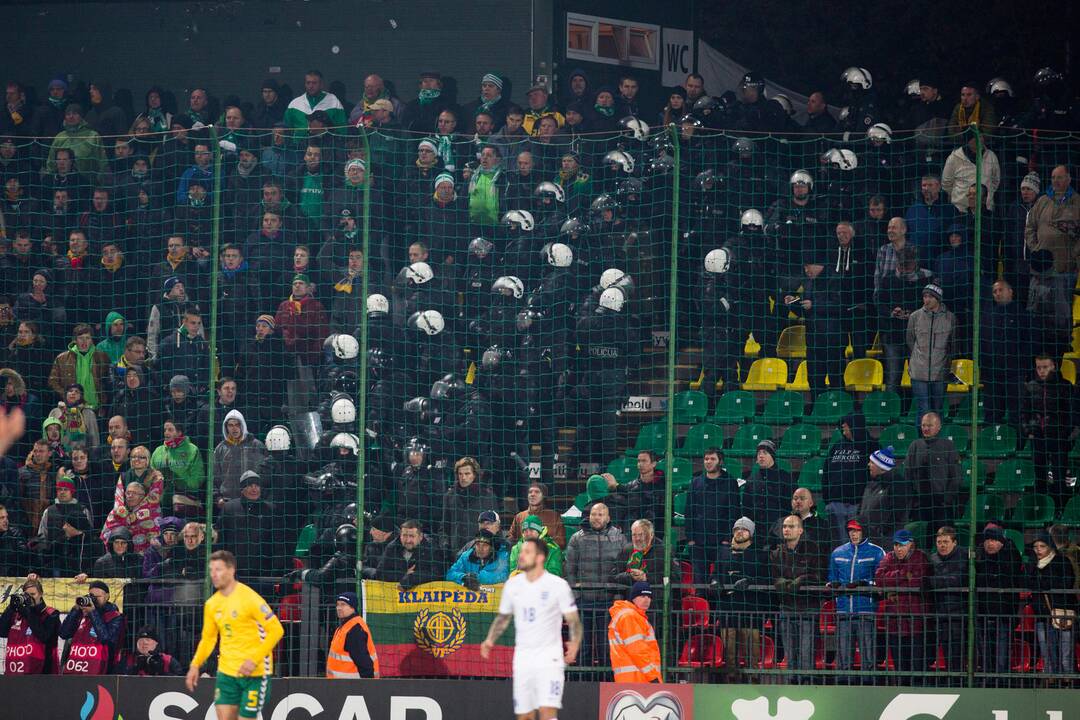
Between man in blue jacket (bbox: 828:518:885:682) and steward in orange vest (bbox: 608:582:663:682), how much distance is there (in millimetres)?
1645

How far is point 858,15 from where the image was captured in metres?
20.6

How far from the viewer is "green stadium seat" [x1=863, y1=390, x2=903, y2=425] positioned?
15.7 m

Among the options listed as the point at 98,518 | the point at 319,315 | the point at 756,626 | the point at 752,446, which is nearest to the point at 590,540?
the point at 756,626

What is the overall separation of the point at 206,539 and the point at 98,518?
2.25m

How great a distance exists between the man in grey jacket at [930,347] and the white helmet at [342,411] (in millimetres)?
5807

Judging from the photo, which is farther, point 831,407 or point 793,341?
point 793,341

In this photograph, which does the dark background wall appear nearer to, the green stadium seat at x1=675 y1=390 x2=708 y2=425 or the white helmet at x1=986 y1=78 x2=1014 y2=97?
the white helmet at x1=986 y1=78 x2=1014 y2=97

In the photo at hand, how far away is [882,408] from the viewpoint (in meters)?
15.7

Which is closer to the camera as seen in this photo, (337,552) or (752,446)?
(337,552)

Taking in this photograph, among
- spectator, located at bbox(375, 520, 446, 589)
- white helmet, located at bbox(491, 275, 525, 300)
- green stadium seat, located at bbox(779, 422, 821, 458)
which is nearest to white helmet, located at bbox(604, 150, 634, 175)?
white helmet, located at bbox(491, 275, 525, 300)

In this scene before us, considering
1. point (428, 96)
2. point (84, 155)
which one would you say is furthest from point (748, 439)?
point (84, 155)

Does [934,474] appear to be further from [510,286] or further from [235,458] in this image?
[235,458]

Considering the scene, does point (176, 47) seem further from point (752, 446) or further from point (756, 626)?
point (756, 626)

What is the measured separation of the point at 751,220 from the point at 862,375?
2.11 m
